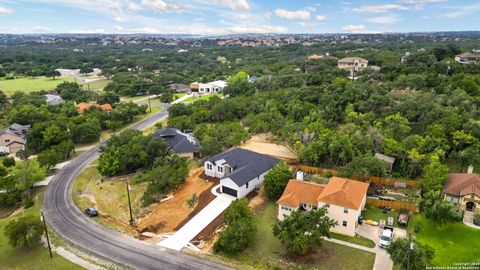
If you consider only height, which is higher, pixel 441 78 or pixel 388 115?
pixel 441 78

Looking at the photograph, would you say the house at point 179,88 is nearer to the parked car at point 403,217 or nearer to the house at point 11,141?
the house at point 11,141

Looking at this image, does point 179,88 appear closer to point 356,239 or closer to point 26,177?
point 26,177

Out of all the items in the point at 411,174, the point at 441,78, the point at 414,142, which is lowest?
the point at 411,174

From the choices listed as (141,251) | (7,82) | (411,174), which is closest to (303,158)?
(411,174)

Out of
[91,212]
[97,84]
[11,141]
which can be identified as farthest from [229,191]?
[97,84]

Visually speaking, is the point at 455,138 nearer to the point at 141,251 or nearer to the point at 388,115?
the point at 388,115

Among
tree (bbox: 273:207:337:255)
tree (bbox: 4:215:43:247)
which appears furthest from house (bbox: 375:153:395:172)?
tree (bbox: 4:215:43:247)

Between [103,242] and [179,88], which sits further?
[179,88]

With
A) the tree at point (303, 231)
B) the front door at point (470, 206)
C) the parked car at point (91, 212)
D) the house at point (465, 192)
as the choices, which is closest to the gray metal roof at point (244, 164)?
the tree at point (303, 231)
